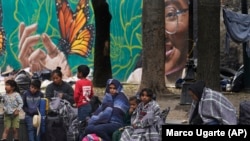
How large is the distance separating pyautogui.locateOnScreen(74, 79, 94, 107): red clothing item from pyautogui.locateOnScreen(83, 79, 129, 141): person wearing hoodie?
76 centimetres

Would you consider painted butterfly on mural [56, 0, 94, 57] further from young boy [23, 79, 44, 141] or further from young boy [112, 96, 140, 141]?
young boy [112, 96, 140, 141]

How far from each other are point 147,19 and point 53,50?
8.35 metres

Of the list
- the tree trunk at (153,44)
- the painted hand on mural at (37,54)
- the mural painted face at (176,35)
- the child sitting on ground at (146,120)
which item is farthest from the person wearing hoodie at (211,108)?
the painted hand on mural at (37,54)

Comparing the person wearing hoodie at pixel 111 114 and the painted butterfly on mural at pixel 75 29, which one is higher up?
the painted butterfly on mural at pixel 75 29

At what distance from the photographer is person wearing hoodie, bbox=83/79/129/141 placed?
33.8 feet

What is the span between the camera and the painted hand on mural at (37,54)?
24016mm

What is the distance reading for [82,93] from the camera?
1116 centimetres

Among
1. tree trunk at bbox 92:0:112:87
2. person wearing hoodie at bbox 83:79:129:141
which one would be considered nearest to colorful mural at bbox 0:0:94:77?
tree trunk at bbox 92:0:112:87

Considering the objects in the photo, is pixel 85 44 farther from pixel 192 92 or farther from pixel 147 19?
pixel 192 92

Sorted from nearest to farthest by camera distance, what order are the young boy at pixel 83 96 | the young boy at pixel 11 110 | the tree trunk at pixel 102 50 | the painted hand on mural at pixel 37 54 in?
the young boy at pixel 83 96
the young boy at pixel 11 110
the tree trunk at pixel 102 50
the painted hand on mural at pixel 37 54

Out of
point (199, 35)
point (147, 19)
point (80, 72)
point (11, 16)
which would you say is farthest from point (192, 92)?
point (11, 16)

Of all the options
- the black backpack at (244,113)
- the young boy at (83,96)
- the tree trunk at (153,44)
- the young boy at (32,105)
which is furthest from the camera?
the tree trunk at (153,44)

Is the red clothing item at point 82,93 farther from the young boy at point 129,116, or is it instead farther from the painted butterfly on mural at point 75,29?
the painted butterfly on mural at point 75,29

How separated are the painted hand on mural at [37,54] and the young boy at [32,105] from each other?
12.4 m
